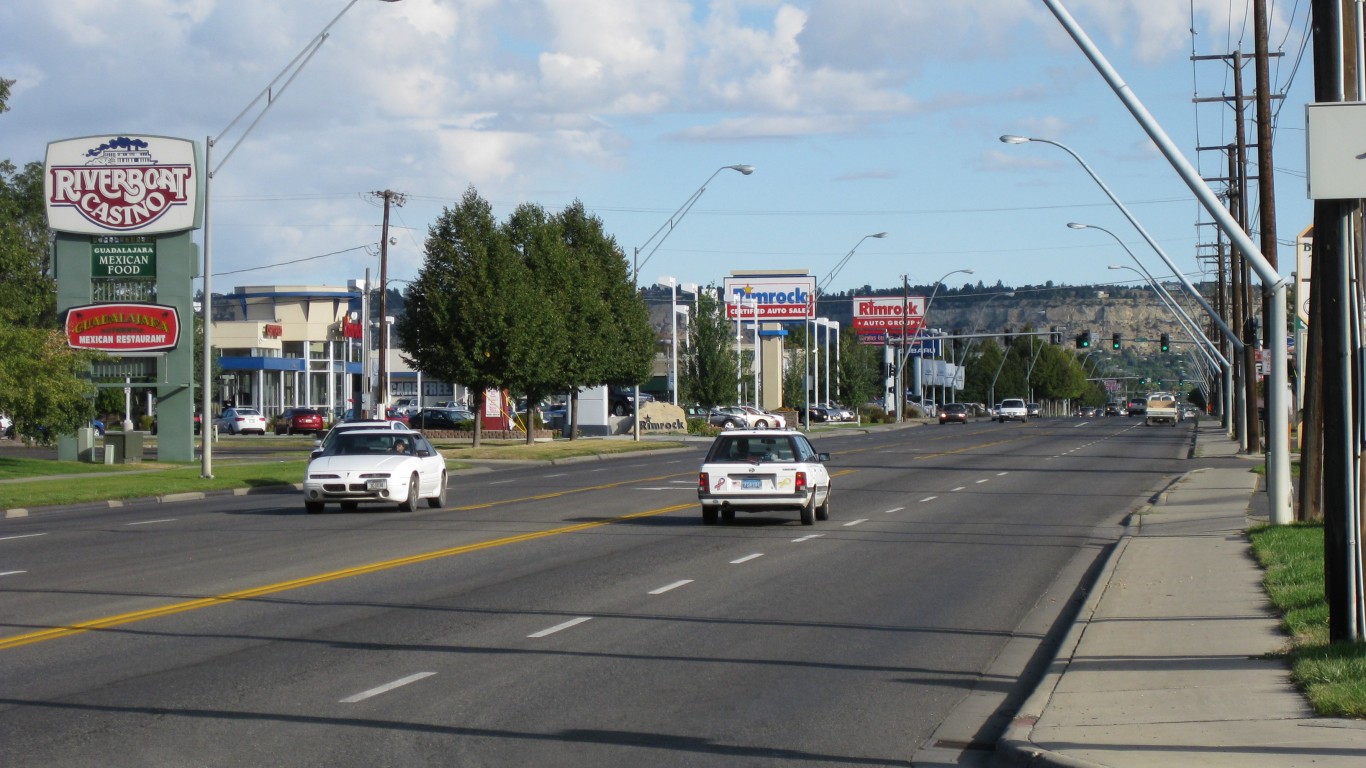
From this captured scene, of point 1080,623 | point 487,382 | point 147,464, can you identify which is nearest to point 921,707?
point 1080,623

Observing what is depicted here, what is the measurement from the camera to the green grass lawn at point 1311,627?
845 centimetres

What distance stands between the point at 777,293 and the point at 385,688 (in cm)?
10925

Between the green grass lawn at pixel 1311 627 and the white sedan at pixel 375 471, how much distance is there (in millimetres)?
13989

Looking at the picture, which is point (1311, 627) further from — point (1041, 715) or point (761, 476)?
point (761, 476)

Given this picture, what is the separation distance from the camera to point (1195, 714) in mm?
8414

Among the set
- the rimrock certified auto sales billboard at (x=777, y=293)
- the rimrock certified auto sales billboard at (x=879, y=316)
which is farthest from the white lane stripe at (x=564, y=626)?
the rimrock certified auto sales billboard at (x=879, y=316)

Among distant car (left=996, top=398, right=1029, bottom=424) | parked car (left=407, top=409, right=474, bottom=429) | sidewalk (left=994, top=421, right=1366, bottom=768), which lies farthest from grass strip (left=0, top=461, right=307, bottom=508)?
distant car (left=996, top=398, right=1029, bottom=424)

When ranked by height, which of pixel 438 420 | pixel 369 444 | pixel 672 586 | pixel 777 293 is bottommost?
pixel 672 586

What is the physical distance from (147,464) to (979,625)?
35947 millimetres

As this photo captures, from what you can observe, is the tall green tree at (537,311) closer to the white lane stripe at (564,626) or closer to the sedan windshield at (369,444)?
the sedan windshield at (369,444)

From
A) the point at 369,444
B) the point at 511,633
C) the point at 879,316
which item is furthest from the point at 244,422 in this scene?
the point at 879,316

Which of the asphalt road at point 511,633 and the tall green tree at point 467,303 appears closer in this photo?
the asphalt road at point 511,633

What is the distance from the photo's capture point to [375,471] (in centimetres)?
2575

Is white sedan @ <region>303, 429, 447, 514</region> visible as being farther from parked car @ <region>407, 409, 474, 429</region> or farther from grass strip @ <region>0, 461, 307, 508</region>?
parked car @ <region>407, 409, 474, 429</region>
